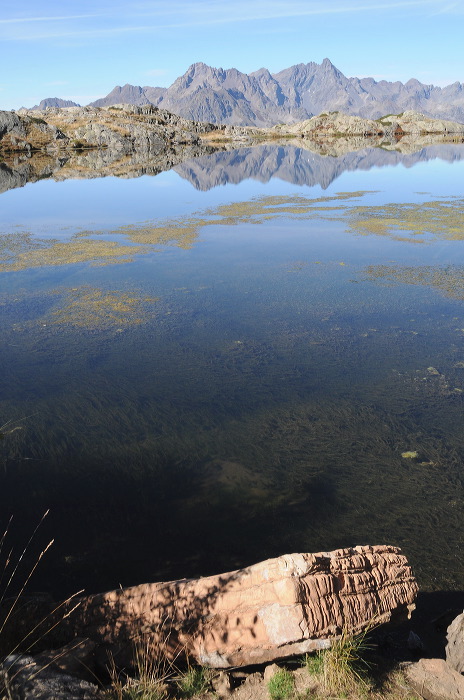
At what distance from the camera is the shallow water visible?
923 cm

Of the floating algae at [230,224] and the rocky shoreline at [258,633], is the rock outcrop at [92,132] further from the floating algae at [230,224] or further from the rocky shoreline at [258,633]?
the rocky shoreline at [258,633]

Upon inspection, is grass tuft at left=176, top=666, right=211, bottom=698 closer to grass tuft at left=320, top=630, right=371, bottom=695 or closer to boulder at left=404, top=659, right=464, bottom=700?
grass tuft at left=320, top=630, right=371, bottom=695

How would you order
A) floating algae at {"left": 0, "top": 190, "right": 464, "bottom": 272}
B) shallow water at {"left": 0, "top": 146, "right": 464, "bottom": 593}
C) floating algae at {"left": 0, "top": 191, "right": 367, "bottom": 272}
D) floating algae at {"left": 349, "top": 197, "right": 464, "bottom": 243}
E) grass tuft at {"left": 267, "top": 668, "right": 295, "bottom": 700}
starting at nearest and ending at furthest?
grass tuft at {"left": 267, "top": 668, "right": 295, "bottom": 700} → shallow water at {"left": 0, "top": 146, "right": 464, "bottom": 593} → floating algae at {"left": 0, "top": 191, "right": 367, "bottom": 272} → floating algae at {"left": 0, "top": 190, "right": 464, "bottom": 272} → floating algae at {"left": 349, "top": 197, "right": 464, "bottom": 243}

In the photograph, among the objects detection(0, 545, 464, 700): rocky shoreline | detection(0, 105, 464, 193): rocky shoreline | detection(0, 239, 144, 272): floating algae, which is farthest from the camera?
detection(0, 105, 464, 193): rocky shoreline

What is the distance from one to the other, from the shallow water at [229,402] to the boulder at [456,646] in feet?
5.42

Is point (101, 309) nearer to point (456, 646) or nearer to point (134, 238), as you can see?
point (134, 238)

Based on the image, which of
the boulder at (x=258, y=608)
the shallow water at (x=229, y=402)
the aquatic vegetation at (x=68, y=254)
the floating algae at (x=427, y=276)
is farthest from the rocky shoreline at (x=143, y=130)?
the boulder at (x=258, y=608)

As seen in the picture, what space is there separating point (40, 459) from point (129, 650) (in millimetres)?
6178

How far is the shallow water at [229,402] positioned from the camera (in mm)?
9234

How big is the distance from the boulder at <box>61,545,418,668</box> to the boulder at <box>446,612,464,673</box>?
599 mm

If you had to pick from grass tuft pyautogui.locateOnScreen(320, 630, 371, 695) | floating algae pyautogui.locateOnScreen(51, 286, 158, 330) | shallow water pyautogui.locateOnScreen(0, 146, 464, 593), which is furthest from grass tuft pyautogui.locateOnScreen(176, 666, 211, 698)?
floating algae pyautogui.locateOnScreen(51, 286, 158, 330)

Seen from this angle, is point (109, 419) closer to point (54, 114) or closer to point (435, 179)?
point (435, 179)

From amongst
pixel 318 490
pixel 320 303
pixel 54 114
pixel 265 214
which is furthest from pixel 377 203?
pixel 54 114

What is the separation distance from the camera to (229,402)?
1341 centimetres
